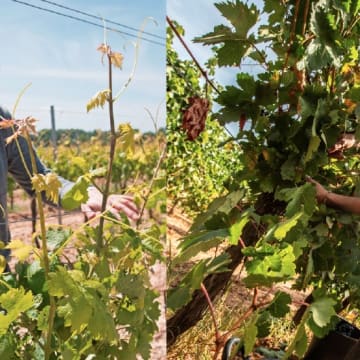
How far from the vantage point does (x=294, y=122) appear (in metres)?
1.14

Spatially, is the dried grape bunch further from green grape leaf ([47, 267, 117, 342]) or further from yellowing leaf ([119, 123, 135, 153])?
green grape leaf ([47, 267, 117, 342])

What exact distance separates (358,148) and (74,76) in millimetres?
636

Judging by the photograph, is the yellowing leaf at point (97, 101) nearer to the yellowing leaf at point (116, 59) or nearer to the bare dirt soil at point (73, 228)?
the yellowing leaf at point (116, 59)

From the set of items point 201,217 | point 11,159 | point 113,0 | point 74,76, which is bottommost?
point 201,217

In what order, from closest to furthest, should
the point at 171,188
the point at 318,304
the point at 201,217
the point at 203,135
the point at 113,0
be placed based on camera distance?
the point at 318,304, the point at 201,217, the point at 113,0, the point at 203,135, the point at 171,188

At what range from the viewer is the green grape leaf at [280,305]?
984 mm

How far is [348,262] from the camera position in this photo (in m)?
1.26

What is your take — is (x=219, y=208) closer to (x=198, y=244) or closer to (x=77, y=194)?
(x=198, y=244)

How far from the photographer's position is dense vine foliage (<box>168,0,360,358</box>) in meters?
1.01

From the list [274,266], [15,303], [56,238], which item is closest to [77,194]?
[56,238]

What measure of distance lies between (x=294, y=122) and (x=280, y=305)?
1.18 ft

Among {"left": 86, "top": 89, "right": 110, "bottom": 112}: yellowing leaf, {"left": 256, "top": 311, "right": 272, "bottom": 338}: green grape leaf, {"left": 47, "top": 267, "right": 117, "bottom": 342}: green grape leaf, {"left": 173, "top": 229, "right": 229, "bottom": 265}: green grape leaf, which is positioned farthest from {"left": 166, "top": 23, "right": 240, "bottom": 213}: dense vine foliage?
{"left": 47, "top": 267, "right": 117, "bottom": 342}: green grape leaf

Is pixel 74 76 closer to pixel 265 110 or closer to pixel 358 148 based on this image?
pixel 265 110

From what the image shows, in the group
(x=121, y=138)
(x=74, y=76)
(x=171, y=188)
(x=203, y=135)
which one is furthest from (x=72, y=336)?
(x=171, y=188)
